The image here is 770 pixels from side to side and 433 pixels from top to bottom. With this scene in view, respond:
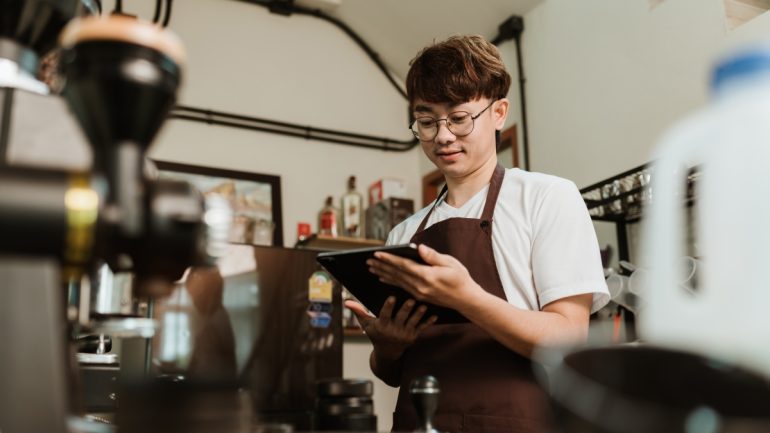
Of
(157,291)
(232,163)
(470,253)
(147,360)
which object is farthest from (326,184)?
(157,291)

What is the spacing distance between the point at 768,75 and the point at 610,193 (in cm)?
216

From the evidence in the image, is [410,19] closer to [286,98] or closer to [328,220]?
[286,98]

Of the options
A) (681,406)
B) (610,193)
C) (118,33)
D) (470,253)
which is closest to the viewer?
(681,406)

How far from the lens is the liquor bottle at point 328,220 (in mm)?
3926

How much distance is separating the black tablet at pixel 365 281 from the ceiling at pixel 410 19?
2.40 m

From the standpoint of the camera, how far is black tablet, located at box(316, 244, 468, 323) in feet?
4.52

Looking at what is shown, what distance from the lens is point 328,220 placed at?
155 inches

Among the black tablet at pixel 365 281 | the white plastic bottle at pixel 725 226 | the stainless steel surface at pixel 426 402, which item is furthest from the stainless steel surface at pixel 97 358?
the white plastic bottle at pixel 725 226

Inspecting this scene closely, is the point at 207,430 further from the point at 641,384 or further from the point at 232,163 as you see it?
the point at 232,163

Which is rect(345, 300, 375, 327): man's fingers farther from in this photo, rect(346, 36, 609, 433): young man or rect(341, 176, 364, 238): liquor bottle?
rect(341, 176, 364, 238): liquor bottle

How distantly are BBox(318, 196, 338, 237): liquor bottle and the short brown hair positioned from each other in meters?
2.24

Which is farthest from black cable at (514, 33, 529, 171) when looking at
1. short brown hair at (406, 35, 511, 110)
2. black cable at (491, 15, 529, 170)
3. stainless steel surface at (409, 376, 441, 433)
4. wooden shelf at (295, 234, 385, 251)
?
stainless steel surface at (409, 376, 441, 433)

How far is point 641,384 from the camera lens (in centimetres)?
48

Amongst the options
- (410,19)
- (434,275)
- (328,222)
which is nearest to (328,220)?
(328,222)
